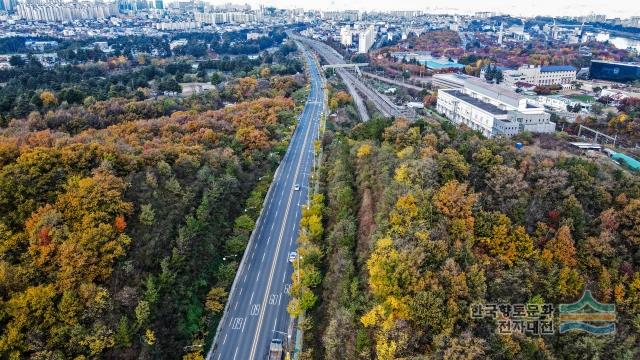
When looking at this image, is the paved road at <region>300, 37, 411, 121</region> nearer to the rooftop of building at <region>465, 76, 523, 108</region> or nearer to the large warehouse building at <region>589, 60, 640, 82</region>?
the rooftop of building at <region>465, 76, 523, 108</region>

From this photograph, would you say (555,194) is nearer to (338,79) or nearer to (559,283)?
(559,283)

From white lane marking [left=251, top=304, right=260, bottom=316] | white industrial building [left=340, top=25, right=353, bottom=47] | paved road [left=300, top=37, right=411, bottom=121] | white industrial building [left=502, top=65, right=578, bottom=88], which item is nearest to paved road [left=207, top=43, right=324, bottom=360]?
white lane marking [left=251, top=304, right=260, bottom=316]

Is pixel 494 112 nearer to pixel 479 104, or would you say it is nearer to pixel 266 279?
pixel 479 104

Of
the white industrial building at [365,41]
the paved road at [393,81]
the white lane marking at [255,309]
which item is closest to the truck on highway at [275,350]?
the white lane marking at [255,309]

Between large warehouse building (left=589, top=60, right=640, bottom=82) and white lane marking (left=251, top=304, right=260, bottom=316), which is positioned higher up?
large warehouse building (left=589, top=60, right=640, bottom=82)

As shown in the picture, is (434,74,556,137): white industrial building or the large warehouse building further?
the large warehouse building

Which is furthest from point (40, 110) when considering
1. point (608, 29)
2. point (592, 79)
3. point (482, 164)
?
point (608, 29)

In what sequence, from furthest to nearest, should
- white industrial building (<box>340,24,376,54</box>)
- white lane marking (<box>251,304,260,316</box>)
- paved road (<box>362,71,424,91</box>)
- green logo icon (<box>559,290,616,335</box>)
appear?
white industrial building (<box>340,24,376,54</box>) → paved road (<box>362,71,424,91</box>) → white lane marking (<box>251,304,260,316</box>) → green logo icon (<box>559,290,616,335</box>)
